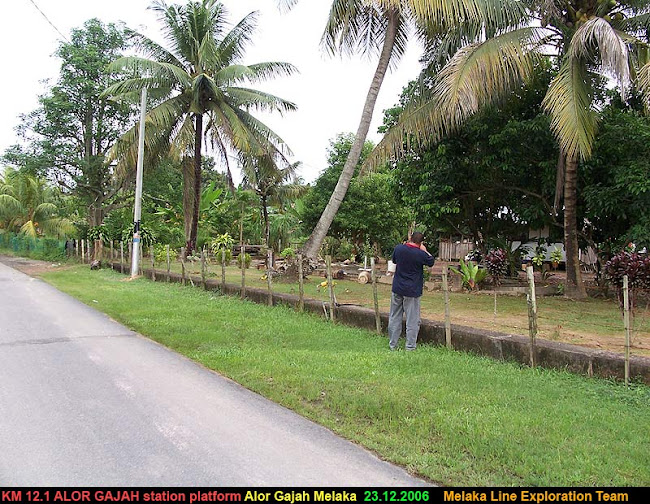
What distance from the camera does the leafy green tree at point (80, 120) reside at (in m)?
27.6

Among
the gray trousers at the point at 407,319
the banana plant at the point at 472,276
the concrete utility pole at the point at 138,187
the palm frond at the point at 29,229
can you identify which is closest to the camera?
the gray trousers at the point at 407,319

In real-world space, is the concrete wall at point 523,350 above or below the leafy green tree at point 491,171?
below

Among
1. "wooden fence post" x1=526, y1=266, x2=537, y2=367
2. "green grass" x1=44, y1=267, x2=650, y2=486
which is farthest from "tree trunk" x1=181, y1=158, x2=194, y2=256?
"wooden fence post" x1=526, y1=266, x2=537, y2=367

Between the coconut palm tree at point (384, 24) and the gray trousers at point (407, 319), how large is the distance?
626cm

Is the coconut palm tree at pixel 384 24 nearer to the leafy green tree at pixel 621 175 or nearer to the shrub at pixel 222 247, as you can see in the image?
the leafy green tree at pixel 621 175

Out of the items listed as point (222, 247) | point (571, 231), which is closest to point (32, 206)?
point (222, 247)

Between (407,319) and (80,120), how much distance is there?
2639 centimetres

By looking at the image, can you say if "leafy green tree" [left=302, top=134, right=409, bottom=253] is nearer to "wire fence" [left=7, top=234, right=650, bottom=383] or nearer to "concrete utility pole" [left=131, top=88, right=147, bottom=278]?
"wire fence" [left=7, top=234, right=650, bottom=383]

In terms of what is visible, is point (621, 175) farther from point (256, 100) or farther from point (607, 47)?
point (256, 100)

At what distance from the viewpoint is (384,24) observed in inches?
583

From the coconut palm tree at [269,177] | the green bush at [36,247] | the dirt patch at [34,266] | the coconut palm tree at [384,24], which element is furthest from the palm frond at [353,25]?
the green bush at [36,247]

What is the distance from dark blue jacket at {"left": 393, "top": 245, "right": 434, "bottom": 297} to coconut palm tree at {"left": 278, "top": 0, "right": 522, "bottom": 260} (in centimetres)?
574

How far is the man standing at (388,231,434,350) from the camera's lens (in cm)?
750

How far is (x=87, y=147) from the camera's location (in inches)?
1145
